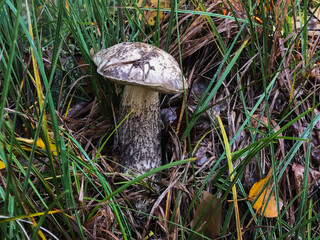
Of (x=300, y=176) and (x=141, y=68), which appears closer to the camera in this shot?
(x=141, y=68)

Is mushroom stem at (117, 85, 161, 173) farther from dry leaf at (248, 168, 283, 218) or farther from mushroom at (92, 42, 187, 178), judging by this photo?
dry leaf at (248, 168, 283, 218)

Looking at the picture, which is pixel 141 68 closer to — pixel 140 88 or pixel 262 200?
pixel 140 88

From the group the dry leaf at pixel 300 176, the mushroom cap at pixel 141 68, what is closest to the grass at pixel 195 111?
the dry leaf at pixel 300 176

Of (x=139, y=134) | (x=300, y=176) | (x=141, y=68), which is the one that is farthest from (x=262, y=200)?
(x=141, y=68)

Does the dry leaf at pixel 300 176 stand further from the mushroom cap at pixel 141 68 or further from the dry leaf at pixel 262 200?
the mushroom cap at pixel 141 68

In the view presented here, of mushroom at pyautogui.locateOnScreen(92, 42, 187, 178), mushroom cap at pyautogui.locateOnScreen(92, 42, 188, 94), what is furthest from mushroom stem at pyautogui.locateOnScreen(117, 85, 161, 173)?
mushroom cap at pyautogui.locateOnScreen(92, 42, 188, 94)

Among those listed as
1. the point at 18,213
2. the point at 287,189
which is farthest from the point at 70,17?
the point at 287,189

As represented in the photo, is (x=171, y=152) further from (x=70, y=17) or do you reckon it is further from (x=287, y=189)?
(x=70, y=17)
